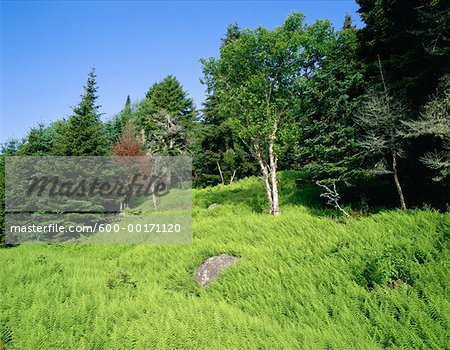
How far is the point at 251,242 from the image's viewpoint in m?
13.3

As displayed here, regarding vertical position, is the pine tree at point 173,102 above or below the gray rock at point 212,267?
above

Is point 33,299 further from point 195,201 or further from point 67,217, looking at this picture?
point 195,201

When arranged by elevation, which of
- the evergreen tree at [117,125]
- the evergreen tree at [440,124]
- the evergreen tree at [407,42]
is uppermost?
the evergreen tree at [117,125]

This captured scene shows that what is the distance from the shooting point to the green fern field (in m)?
6.25

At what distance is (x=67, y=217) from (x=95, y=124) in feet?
25.3

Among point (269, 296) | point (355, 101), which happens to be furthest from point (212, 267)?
point (355, 101)

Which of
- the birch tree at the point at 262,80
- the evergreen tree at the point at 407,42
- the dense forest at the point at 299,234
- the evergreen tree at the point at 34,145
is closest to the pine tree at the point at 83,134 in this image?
the dense forest at the point at 299,234

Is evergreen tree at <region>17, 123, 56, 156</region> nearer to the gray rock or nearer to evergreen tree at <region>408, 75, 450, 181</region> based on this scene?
the gray rock

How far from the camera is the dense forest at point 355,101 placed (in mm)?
11461

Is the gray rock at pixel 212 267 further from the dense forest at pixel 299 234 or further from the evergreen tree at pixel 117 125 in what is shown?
the evergreen tree at pixel 117 125

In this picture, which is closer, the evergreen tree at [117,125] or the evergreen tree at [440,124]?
the evergreen tree at [440,124]

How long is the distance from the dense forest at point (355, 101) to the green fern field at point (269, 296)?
2.82 meters

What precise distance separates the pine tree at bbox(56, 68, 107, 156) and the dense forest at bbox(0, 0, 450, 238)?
4.8 inches

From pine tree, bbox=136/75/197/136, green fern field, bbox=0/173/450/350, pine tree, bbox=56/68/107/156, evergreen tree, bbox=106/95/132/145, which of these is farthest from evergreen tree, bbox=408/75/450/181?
evergreen tree, bbox=106/95/132/145
